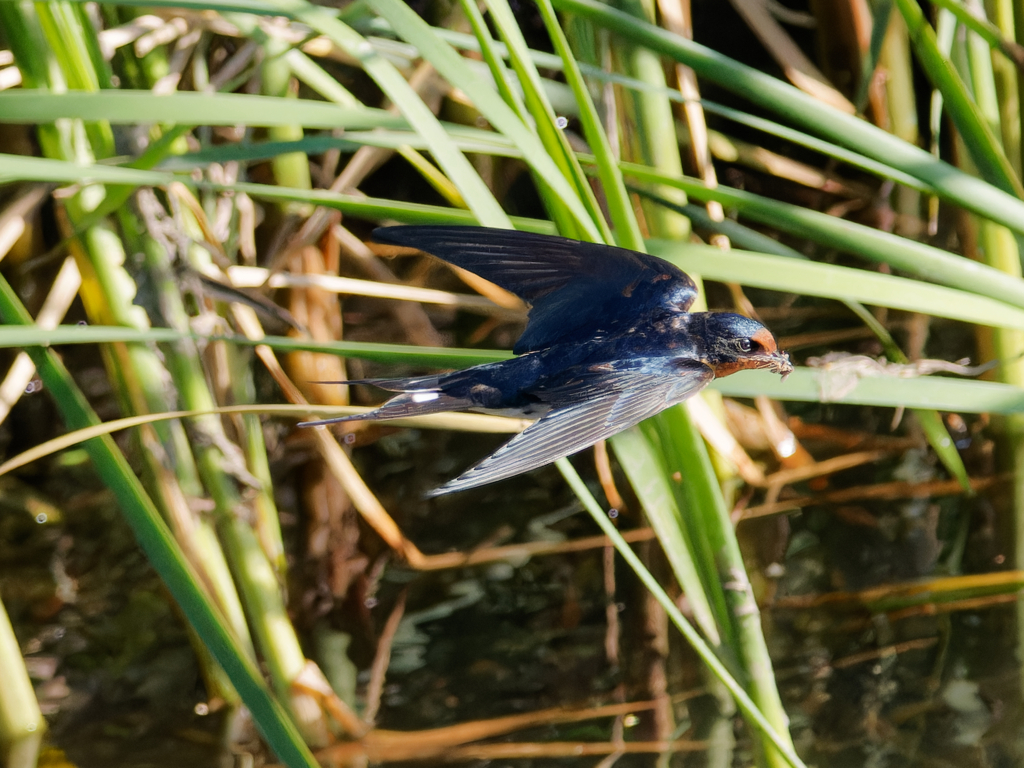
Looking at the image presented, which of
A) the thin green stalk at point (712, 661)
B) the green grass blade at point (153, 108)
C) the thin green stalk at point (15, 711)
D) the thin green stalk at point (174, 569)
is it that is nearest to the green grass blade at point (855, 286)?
the thin green stalk at point (712, 661)

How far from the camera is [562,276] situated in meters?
0.97

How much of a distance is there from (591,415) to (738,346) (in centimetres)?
23

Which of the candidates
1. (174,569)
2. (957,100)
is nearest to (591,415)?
(174,569)

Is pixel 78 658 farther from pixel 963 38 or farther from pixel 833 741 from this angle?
pixel 963 38

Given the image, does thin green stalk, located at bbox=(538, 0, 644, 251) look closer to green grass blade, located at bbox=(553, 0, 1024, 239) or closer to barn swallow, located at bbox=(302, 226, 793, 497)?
barn swallow, located at bbox=(302, 226, 793, 497)

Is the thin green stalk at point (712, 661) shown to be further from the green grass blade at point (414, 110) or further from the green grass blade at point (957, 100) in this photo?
the green grass blade at point (957, 100)

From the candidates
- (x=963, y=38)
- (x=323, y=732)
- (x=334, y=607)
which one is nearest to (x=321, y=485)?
(x=334, y=607)

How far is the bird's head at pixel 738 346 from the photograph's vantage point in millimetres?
889

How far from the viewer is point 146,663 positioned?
1408 mm

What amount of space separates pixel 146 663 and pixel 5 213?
74 centimetres

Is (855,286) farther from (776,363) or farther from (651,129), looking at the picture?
(651,129)

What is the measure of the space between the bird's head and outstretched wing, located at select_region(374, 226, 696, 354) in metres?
0.05

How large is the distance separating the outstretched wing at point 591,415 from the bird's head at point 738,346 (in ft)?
0.12

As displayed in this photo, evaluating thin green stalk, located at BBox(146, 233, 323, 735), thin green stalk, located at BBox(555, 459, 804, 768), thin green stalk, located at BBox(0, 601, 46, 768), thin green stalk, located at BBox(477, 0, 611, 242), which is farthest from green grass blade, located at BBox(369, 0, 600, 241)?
thin green stalk, located at BBox(0, 601, 46, 768)
